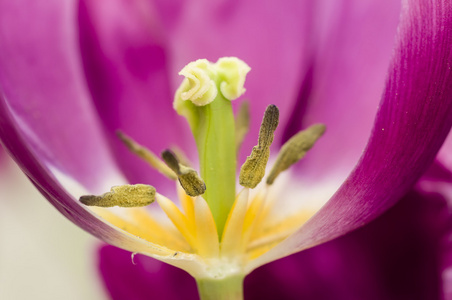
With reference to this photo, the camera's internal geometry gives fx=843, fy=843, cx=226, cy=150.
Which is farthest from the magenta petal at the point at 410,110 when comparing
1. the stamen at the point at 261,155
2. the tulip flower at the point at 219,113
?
the stamen at the point at 261,155

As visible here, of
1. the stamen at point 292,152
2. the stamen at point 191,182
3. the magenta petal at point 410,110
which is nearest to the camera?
the magenta petal at point 410,110

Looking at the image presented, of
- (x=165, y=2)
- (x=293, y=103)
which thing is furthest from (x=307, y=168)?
(x=165, y=2)

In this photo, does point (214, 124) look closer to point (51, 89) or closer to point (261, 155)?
point (261, 155)

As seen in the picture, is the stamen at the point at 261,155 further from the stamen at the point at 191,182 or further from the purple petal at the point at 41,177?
the purple petal at the point at 41,177

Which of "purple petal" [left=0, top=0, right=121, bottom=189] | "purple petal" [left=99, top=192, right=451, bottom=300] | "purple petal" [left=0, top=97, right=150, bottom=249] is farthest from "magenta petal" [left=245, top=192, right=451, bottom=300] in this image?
"purple petal" [left=0, top=97, right=150, bottom=249]

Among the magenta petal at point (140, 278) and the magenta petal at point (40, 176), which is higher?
the magenta petal at point (40, 176)

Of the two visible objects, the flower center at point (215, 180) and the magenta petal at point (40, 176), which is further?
the flower center at point (215, 180)

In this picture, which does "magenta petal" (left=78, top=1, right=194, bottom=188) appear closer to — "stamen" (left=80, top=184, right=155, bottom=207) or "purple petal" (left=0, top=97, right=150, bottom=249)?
"stamen" (left=80, top=184, right=155, bottom=207)
